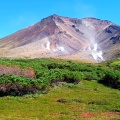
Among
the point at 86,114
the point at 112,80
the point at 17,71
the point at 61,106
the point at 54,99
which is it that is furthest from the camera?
the point at 112,80

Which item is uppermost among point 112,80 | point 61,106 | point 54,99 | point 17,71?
point 17,71

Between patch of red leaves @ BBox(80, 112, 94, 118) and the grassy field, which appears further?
the grassy field

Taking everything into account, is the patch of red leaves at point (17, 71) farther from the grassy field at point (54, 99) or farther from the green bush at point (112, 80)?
the green bush at point (112, 80)

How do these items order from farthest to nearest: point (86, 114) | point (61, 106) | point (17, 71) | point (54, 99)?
point (17, 71), point (54, 99), point (61, 106), point (86, 114)

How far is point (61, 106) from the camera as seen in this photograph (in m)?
60.2

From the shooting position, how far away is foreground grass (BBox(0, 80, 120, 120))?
50.3 m

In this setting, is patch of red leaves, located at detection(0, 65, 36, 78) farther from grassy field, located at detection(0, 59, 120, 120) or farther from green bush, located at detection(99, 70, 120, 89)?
green bush, located at detection(99, 70, 120, 89)

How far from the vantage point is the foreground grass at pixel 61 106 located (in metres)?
50.3

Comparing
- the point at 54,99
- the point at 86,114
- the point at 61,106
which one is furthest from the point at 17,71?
the point at 86,114

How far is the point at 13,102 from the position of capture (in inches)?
2483

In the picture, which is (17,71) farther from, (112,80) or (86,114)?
(86,114)

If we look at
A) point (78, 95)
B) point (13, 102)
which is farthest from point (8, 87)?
point (78, 95)

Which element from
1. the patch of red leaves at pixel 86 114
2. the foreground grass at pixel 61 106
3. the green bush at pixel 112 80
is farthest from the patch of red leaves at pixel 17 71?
the patch of red leaves at pixel 86 114

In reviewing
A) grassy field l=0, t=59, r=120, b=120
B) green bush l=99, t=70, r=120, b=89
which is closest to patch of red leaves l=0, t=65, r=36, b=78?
grassy field l=0, t=59, r=120, b=120
